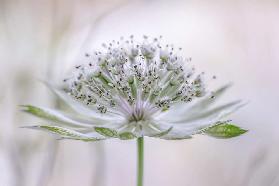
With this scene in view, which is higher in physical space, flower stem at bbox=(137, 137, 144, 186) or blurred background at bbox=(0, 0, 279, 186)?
blurred background at bbox=(0, 0, 279, 186)

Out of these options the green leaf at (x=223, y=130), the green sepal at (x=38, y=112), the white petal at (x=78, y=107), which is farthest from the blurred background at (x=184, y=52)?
the green leaf at (x=223, y=130)

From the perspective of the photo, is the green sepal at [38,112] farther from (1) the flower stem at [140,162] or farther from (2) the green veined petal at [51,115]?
(1) the flower stem at [140,162]

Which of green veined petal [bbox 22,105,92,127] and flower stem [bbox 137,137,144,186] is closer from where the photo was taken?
flower stem [bbox 137,137,144,186]

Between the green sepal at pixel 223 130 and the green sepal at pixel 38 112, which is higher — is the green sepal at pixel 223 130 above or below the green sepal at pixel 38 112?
below

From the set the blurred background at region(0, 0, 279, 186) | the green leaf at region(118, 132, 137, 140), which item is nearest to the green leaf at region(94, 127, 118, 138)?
the green leaf at region(118, 132, 137, 140)

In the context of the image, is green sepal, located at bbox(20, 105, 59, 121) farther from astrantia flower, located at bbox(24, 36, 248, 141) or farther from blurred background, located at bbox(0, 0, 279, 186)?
blurred background, located at bbox(0, 0, 279, 186)

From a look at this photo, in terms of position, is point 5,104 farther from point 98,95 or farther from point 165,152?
point 165,152

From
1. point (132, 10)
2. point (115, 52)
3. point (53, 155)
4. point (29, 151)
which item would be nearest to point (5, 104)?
point (29, 151)

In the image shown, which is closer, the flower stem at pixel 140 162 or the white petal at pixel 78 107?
the flower stem at pixel 140 162
